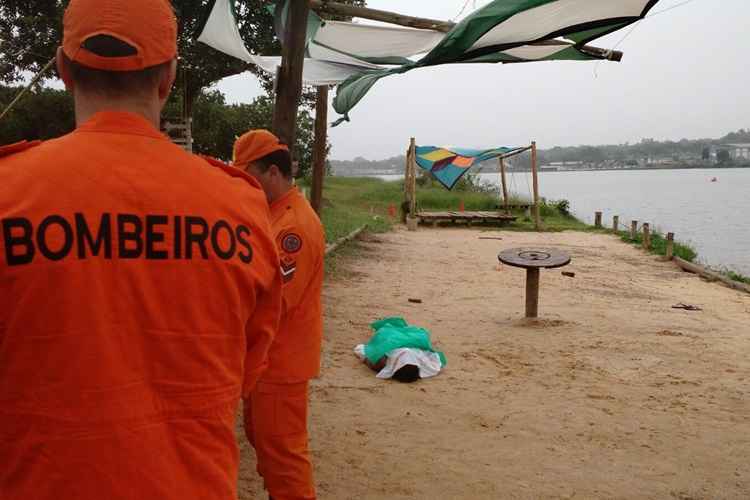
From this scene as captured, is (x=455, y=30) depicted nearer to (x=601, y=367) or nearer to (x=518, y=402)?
(x=518, y=402)

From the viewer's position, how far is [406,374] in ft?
17.9

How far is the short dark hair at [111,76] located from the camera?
4.06 feet

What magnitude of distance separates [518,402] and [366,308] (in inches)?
133

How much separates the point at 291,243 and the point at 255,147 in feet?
1.53

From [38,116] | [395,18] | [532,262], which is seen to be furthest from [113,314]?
[38,116]

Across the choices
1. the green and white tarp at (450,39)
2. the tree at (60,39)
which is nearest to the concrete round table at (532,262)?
the green and white tarp at (450,39)

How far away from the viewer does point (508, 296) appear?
9.66m

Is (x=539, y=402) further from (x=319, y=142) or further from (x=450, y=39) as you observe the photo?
(x=319, y=142)

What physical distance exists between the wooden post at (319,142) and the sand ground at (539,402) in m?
1.32

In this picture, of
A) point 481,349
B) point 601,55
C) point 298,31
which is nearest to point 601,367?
point 481,349

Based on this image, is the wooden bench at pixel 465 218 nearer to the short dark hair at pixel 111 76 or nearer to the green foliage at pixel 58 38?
the green foliage at pixel 58 38

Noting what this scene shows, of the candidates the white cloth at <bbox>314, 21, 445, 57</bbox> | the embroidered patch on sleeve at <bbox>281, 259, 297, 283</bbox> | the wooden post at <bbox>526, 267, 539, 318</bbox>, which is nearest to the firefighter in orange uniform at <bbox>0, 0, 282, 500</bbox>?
the embroidered patch on sleeve at <bbox>281, 259, 297, 283</bbox>

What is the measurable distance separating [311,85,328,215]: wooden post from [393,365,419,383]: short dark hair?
428 centimetres

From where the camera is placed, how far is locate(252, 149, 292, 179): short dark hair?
2.81 metres
